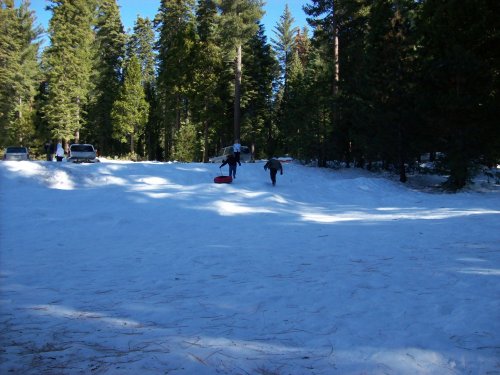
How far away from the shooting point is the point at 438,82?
18922mm

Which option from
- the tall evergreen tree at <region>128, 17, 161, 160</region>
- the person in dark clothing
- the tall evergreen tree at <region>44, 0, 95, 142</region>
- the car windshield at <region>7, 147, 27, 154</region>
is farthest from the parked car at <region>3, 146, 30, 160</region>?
the tall evergreen tree at <region>128, 17, 161, 160</region>

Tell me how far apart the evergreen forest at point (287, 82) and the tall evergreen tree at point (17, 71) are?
166 millimetres

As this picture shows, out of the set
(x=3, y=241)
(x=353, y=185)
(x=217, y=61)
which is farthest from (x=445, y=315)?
(x=217, y=61)

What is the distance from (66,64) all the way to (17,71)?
432 inches

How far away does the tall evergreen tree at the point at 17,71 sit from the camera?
147 feet

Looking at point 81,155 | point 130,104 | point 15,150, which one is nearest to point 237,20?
point 81,155

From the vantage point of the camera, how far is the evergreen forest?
1852cm

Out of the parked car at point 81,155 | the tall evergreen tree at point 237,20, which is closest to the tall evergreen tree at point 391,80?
the tall evergreen tree at point 237,20

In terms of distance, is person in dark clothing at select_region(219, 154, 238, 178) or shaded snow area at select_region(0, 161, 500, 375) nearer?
shaded snow area at select_region(0, 161, 500, 375)

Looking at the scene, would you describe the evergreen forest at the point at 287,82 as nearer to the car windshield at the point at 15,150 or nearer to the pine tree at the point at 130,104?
the pine tree at the point at 130,104

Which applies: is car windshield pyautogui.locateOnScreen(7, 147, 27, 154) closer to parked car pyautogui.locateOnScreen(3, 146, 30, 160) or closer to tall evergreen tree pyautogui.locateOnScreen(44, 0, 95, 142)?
parked car pyautogui.locateOnScreen(3, 146, 30, 160)

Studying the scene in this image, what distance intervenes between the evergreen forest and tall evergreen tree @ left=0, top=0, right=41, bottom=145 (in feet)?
0.54

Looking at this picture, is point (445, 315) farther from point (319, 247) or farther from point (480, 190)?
point (480, 190)

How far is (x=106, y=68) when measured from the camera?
51.6m
